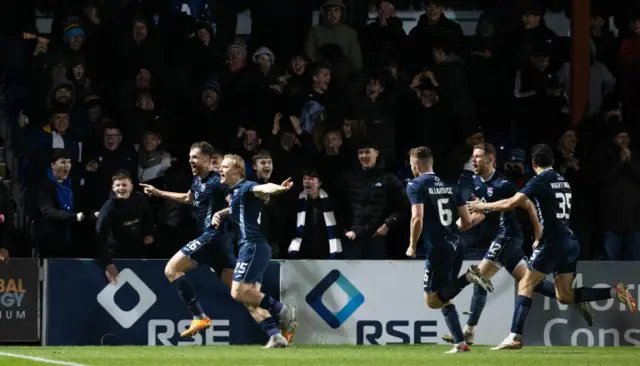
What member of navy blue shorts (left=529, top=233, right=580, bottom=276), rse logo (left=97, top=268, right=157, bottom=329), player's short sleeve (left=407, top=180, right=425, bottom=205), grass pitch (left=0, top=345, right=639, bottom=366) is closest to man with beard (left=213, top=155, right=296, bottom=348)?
grass pitch (left=0, top=345, right=639, bottom=366)

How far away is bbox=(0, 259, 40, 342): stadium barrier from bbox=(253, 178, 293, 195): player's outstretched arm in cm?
315

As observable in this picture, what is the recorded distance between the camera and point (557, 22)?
23.4 meters

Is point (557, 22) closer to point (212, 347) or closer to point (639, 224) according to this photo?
point (639, 224)

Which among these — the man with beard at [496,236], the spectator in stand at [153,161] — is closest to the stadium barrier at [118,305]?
the spectator in stand at [153,161]

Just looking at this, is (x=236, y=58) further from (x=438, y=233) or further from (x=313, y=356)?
(x=313, y=356)

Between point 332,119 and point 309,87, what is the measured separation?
65cm

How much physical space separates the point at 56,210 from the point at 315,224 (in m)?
2.75

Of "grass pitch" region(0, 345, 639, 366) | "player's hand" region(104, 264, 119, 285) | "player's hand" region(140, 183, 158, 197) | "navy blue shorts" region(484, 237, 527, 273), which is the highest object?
"player's hand" region(140, 183, 158, 197)

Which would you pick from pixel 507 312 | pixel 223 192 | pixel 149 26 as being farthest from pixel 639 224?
pixel 149 26

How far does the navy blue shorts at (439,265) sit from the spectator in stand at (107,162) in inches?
154

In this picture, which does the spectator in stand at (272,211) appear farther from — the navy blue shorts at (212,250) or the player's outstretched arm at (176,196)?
the player's outstretched arm at (176,196)

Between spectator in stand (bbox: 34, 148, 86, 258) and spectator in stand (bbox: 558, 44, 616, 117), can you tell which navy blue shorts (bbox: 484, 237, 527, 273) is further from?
spectator in stand (bbox: 558, 44, 616, 117)

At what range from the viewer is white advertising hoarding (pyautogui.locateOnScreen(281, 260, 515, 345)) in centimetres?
1752

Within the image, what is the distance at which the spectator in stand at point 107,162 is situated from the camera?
17.9 metres
